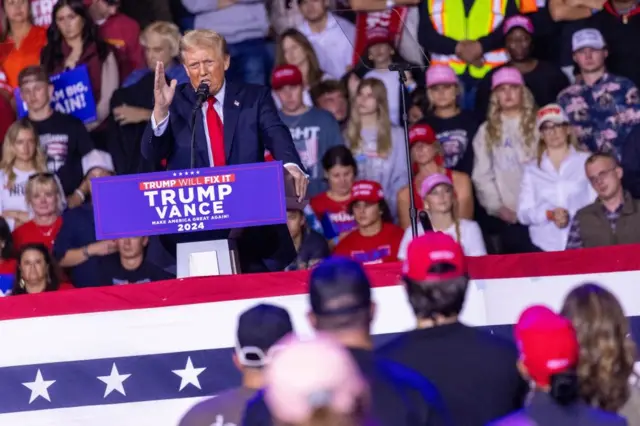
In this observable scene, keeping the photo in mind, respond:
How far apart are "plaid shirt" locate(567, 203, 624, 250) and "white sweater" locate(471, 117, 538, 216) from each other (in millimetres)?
899

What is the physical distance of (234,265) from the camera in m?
6.28

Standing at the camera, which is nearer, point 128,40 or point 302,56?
point 302,56

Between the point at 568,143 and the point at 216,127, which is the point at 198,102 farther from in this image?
the point at 568,143

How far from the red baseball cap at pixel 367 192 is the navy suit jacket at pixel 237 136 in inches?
102

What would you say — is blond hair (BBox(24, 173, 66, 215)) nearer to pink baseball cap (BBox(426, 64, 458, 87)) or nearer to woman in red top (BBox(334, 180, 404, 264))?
woman in red top (BBox(334, 180, 404, 264))

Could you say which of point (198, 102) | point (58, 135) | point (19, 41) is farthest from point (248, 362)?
point (19, 41)

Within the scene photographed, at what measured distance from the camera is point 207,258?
6.16m

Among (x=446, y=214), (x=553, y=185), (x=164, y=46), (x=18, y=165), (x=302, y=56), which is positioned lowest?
(x=446, y=214)

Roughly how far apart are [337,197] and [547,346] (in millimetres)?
5689

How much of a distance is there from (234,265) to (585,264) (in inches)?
62.8

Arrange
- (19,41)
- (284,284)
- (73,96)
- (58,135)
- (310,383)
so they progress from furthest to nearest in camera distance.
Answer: (19,41), (73,96), (58,135), (284,284), (310,383)

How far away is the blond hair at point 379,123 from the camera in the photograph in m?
9.77

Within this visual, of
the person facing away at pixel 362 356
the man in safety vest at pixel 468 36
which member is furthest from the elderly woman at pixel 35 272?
the person facing away at pixel 362 356

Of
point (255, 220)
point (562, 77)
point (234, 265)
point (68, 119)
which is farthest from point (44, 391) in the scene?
point (562, 77)
